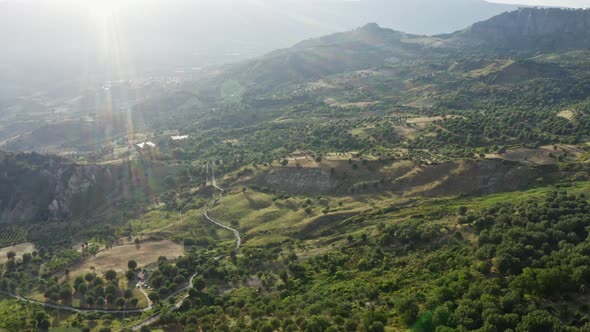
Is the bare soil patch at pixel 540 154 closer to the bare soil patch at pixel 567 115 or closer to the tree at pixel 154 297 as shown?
the bare soil patch at pixel 567 115

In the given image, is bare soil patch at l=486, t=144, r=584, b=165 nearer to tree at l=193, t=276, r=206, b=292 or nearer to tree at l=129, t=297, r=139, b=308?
tree at l=193, t=276, r=206, b=292

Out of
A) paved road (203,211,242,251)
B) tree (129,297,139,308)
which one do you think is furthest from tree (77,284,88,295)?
paved road (203,211,242,251)

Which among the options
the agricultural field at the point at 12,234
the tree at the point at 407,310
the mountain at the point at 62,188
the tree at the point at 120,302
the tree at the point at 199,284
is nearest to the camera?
the tree at the point at 407,310

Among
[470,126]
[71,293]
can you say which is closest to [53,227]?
[71,293]

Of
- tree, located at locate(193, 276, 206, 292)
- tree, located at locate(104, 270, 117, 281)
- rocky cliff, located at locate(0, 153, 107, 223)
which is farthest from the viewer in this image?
rocky cliff, located at locate(0, 153, 107, 223)

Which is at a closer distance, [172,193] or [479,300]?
[479,300]

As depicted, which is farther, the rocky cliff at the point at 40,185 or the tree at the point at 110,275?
the rocky cliff at the point at 40,185

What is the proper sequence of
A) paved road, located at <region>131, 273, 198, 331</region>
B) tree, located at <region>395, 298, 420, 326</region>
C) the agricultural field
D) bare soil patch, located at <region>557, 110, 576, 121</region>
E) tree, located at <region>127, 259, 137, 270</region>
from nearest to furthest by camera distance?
1. tree, located at <region>395, 298, 420, 326</region>
2. paved road, located at <region>131, 273, 198, 331</region>
3. tree, located at <region>127, 259, 137, 270</region>
4. the agricultural field
5. bare soil patch, located at <region>557, 110, 576, 121</region>

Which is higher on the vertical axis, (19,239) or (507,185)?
(507,185)

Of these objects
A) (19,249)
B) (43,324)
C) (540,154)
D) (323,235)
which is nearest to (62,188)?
(19,249)

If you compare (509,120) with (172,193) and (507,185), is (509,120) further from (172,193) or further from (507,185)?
(172,193)

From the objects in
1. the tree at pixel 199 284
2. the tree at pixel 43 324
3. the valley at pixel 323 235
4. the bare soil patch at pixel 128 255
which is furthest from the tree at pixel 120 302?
the bare soil patch at pixel 128 255
